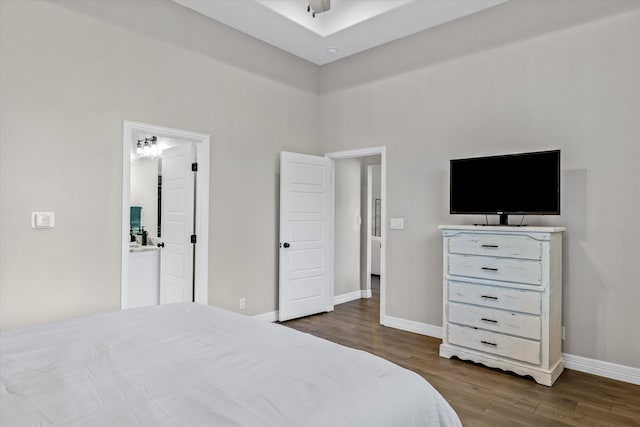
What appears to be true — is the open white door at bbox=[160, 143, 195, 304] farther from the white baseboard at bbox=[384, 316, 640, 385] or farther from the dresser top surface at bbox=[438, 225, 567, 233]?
the white baseboard at bbox=[384, 316, 640, 385]

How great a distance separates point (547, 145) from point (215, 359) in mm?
3288

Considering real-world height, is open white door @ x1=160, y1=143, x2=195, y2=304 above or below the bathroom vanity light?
below

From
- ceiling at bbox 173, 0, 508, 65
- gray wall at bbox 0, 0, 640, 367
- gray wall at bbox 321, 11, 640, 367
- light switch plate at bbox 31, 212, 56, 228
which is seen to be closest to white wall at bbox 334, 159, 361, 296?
gray wall at bbox 321, 11, 640, 367

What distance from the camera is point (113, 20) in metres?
3.22

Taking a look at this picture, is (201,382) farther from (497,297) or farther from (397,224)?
(397,224)

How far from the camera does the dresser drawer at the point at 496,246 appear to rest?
3000 millimetres

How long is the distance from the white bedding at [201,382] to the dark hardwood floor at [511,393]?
1.42 m

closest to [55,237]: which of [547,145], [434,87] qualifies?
[434,87]

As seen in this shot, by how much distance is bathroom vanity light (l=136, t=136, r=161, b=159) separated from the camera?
5.35m

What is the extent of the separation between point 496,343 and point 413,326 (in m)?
1.20

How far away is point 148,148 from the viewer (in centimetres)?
542

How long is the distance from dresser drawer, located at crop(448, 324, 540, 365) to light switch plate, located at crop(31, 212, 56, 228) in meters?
3.40

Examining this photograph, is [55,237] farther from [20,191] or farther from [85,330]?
[85,330]

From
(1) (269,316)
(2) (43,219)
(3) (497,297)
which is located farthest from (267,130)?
(3) (497,297)
